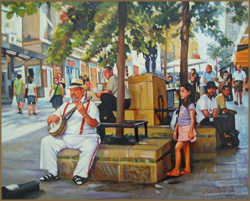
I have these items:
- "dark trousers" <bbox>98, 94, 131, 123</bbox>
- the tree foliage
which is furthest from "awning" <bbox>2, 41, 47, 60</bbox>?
"dark trousers" <bbox>98, 94, 131, 123</bbox>

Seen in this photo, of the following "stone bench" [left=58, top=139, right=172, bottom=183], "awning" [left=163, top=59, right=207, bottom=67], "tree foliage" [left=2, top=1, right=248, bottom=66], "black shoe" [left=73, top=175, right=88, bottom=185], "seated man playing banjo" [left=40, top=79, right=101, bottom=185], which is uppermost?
"tree foliage" [left=2, top=1, right=248, bottom=66]

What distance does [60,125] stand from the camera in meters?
3.16

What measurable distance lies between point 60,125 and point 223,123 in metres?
2.17

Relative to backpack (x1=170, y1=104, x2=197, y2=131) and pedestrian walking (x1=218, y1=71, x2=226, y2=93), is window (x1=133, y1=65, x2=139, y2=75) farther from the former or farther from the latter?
pedestrian walking (x1=218, y1=71, x2=226, y2=93)

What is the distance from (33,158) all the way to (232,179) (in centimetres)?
253

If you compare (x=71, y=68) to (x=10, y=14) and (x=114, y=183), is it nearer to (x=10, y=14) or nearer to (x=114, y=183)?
(x=10, y=14)

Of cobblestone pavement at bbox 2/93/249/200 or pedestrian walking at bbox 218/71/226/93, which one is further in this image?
pedestrian walking at bbox 218/71/226/93

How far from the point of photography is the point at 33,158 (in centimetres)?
333

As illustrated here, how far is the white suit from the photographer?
9.84ft

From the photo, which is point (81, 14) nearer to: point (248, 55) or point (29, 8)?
point (29, 8)

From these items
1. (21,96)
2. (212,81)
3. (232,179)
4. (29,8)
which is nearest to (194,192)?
(232,179)

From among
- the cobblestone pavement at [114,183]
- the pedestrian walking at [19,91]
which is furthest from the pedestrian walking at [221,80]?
the pedestrian walking at [19,91]

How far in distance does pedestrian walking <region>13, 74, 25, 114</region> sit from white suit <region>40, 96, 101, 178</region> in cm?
64

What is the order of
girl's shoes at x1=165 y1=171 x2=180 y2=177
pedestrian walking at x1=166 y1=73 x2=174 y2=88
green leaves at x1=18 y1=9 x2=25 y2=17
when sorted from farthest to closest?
pedestrian walking at x1=166 y1=73 x2=174 y2=88 < green leaves at x1=18 y1=9 x2=25 y2=17 < girl's shoes at x1=165 y1=171 x2=180 y2=177
